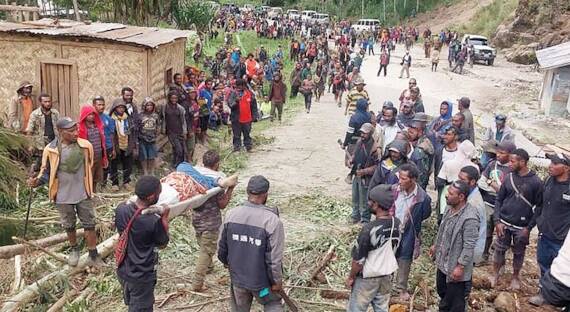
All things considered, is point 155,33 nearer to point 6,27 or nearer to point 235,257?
point 6,27

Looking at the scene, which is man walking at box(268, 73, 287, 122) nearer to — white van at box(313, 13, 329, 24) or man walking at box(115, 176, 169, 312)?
man walking at box(115, 176, 169, 312)

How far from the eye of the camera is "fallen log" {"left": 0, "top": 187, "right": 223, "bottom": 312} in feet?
18.0

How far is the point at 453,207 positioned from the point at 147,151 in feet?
19.3

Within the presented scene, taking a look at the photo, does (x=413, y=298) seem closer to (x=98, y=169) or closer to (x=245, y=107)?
(x=98, y=169)

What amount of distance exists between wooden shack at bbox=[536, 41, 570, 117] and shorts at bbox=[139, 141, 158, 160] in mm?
13910

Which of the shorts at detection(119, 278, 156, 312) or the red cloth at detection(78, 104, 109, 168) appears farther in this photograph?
the red cloth at detection(78, 104, 109, 168)

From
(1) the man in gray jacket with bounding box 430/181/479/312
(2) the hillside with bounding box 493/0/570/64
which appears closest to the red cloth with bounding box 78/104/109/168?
(1) the man in gray jacket with bounding box 430/181/479/312

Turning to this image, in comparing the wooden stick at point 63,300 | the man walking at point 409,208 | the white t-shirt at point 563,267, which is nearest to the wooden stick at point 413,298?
the man walking at point 409,208

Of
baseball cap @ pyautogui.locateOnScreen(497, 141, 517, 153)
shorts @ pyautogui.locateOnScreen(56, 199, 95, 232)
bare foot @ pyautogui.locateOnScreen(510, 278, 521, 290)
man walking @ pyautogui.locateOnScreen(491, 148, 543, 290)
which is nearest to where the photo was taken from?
man walking @ pyautogui.locateOnScreen(491, 148, 543, 290)

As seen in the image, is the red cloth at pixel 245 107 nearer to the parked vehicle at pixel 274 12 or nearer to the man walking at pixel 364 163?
the man walking at pixel 364 163

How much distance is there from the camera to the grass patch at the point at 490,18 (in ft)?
132

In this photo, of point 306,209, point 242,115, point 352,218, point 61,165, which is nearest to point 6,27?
point 242,115

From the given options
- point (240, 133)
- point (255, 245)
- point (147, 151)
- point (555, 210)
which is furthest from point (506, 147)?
point (240, 133)

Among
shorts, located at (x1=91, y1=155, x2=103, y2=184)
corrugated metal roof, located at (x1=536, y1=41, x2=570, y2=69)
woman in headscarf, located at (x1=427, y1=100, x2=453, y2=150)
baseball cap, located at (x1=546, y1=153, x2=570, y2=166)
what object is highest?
corrugated metal roof, located at (x1=536, y1=41, x2=570, y2=69)
